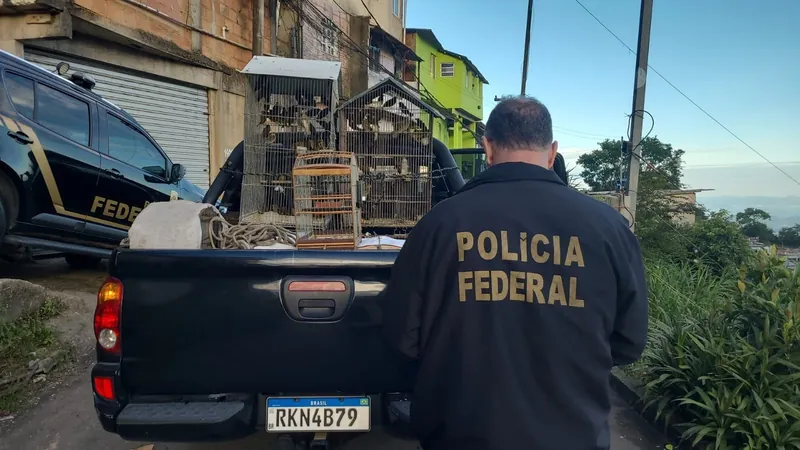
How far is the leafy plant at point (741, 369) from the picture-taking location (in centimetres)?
288

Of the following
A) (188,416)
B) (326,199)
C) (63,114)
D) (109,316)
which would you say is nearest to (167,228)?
(109,316)

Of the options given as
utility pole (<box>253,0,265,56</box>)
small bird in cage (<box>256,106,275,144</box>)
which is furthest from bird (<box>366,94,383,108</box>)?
utility pole (<box>253,0,265,56</box>)

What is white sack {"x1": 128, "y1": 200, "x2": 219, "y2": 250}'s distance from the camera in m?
2.37

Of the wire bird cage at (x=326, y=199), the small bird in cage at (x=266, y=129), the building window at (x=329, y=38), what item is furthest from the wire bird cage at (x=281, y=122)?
the building window at (x=329, y=38)

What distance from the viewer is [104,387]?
222 cm

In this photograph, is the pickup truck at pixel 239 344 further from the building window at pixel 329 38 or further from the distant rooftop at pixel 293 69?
the building window at pixel 329 38

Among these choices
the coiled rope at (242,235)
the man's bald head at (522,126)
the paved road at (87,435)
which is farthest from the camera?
the paved road at (87,435)

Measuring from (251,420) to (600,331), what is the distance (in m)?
1.48

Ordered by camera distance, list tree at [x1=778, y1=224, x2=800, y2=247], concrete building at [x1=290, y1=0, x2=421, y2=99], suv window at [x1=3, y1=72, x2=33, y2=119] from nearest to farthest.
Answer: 1. suv window at [x1=3, y1=72, x2=33, y2=119]
2. tree at [x1=778, y1=224, x2=800, y2=247]
3. concrete building at [x1=290, y1=0, x2=421, y2=99]

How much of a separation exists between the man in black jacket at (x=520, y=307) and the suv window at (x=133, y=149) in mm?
5206

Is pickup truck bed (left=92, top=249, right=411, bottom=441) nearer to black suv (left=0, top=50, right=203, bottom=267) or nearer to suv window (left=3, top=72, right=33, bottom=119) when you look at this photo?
black suv (left=0, top=50, right=203, bottom=267)

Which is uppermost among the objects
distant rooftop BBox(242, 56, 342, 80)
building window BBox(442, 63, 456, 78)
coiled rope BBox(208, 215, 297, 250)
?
building window BBox(442, 63, 456, 78)

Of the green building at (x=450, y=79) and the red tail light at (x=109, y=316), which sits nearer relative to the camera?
the red tail light at (x=109, y=316)

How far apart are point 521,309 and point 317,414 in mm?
1188
